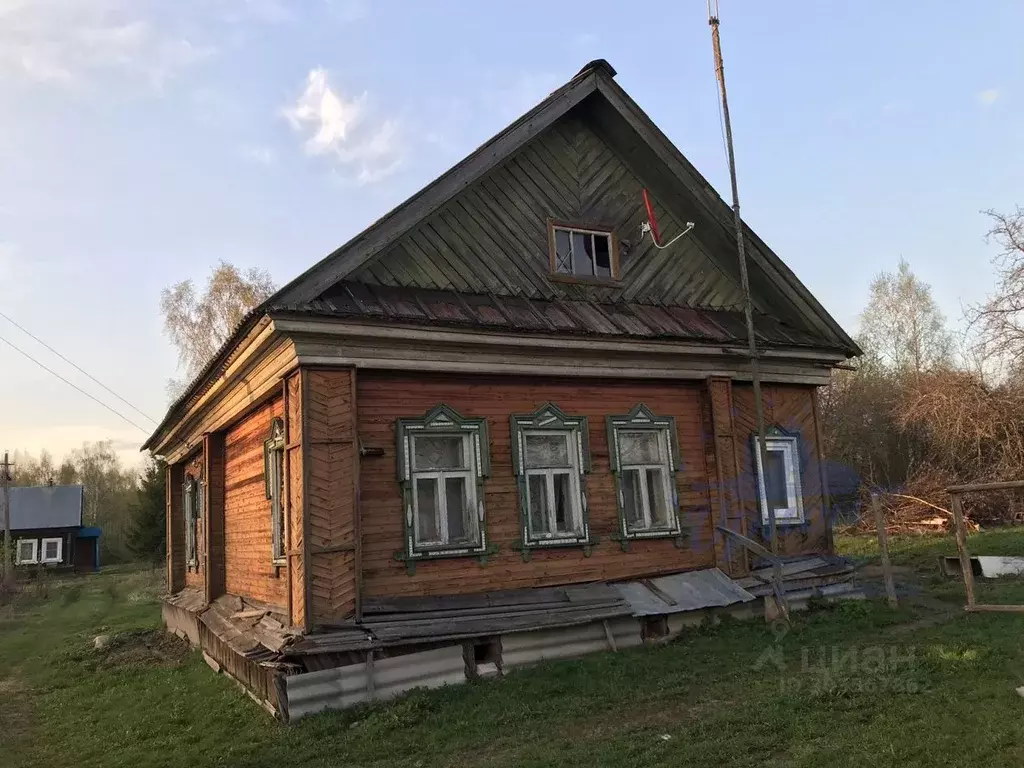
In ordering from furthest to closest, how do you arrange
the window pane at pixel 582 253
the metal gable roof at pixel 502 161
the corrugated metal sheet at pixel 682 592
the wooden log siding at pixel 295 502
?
the window pane at pixel 582 253, the corrugated metal sheet at pixel 682 592, the metal gable roof at pixel 502 161, the wooden log siding at pixel 295 502

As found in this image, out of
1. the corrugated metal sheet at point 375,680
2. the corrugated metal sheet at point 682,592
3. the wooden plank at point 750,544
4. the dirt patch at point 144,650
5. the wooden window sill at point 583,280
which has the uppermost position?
the wooden window sill at point 583,280

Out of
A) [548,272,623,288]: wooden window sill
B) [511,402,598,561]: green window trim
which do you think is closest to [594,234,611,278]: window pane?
[548,272,623,288]: wooden window sill

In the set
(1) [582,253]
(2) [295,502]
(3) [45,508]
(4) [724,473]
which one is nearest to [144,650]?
(2) [295,502]

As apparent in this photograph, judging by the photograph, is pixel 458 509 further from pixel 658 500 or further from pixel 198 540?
pixel 198 540

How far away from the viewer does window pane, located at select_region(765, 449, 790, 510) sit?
11.7 metres

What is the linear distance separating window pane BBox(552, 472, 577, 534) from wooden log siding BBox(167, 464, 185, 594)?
11.3 metres

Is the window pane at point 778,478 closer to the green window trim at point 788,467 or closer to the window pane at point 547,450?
the green window trim at point 788,467

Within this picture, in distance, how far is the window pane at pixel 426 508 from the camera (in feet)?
29.1

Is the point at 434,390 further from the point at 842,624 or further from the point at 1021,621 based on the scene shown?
the point at 1021,621

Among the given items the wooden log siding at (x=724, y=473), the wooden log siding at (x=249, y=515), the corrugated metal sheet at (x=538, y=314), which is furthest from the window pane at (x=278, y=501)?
the wooden log siding at (x=724, y=473)

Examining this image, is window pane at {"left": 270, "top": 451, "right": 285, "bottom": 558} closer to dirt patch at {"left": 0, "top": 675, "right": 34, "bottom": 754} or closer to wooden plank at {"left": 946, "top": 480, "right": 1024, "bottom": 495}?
dirt patch at {"left": 0, "top": 675, "right": 34, "bottom": 754}

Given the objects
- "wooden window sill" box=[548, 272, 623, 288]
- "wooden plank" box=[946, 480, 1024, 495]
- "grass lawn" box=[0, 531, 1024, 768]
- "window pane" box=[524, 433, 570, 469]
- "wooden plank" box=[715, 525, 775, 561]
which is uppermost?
"wooden window sill" box=[548, 272, 623, 288]

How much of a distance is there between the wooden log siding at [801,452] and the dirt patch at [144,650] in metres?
9.00

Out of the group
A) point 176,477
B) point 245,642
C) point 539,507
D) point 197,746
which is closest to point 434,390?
point 539,507
